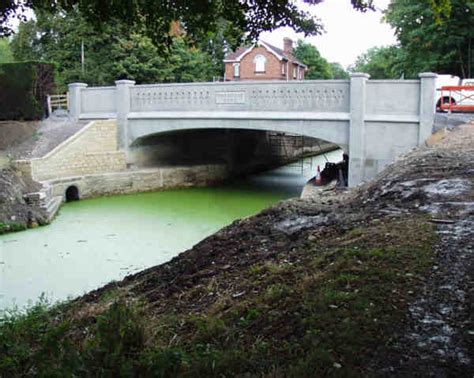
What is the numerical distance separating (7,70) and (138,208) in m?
9.71

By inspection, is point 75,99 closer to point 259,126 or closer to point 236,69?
point 259,126

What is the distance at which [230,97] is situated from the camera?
712 inches

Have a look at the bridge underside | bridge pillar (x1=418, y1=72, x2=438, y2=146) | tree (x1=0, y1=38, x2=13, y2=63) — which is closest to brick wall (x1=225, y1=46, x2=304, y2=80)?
tree (x1=0, y1=38, x2=13, y2=63)

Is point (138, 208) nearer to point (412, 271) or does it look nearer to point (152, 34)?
point (152, 34)

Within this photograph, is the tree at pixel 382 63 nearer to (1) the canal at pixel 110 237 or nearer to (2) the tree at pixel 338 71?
(2) the tree at pixel 338 71

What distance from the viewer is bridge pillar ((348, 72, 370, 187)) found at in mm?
15367

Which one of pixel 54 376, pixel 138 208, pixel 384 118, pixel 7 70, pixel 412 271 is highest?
pixel 7 70

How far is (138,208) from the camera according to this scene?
55.6 ft

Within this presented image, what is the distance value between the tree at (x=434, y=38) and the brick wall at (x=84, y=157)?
36.9ft

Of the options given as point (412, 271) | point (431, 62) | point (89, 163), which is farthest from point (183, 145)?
point (412, 271)

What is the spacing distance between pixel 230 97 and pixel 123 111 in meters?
4.53

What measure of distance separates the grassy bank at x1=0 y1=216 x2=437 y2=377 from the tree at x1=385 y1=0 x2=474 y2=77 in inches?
742

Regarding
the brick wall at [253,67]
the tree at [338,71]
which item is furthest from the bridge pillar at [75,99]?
the tree at [338,71]

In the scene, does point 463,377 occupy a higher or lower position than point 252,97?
lower
